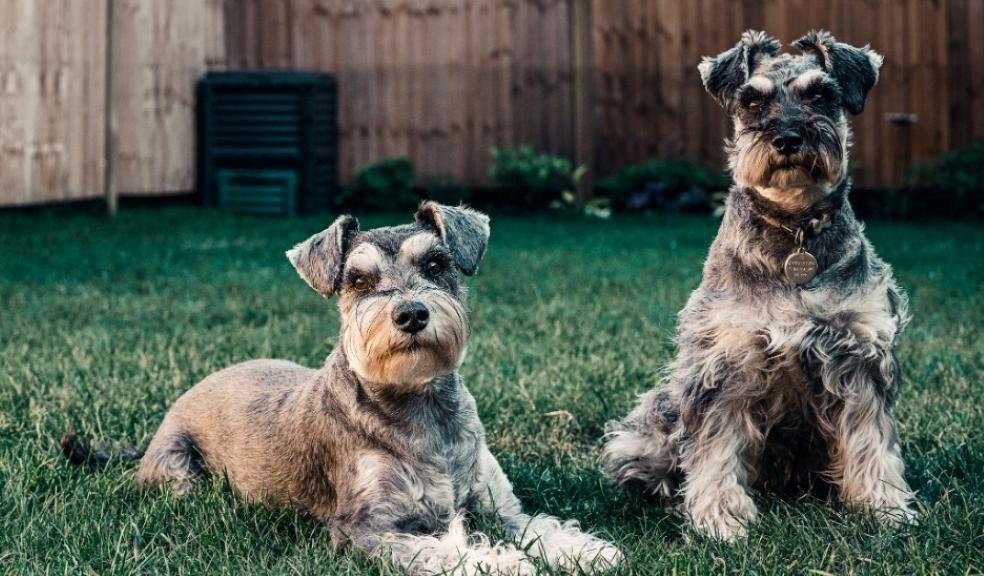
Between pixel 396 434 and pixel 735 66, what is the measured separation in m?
1.67

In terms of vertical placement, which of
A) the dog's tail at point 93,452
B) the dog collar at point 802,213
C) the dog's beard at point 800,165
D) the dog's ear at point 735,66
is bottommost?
the dog's tail at point 93,452

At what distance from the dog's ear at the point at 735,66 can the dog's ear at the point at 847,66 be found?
0.45 feet

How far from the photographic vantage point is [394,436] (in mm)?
3768

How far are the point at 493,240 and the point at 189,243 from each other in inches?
108

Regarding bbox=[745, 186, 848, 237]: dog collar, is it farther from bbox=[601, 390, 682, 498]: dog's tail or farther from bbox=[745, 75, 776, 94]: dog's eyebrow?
bbox=[601, 390, 682, 498]: dog's tail

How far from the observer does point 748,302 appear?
3.89 metres

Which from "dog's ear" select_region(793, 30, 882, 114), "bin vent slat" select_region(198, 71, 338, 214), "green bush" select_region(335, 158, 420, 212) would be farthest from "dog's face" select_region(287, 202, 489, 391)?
"bin vent slat" select_region(198, 71, 338, 214)

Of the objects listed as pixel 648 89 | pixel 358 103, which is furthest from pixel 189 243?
pixel 648 89

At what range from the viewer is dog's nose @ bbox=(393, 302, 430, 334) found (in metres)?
3.53

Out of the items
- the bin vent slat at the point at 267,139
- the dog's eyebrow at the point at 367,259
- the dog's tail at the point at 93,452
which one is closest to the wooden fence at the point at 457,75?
the bin vent slat at the point at 267,139

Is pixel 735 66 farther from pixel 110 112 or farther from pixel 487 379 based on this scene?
pixel 110 112

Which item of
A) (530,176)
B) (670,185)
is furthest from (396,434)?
(670,185)

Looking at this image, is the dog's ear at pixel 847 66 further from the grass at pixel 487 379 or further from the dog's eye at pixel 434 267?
the dog's eye at pixel 434 267

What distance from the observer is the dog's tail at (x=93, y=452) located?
4.41 meters
